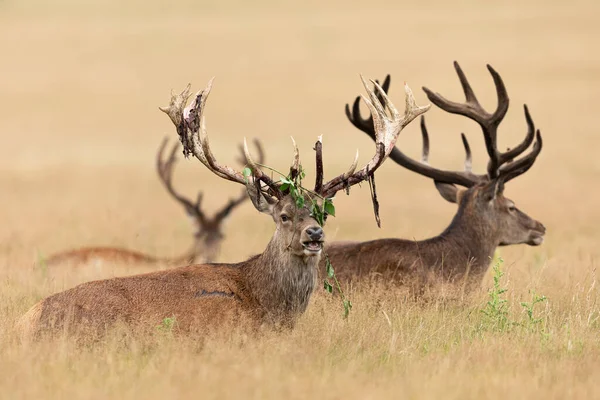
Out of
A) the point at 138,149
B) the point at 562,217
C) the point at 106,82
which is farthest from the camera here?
the point at 106,82

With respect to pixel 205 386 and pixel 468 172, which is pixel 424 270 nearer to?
pixel 468 172

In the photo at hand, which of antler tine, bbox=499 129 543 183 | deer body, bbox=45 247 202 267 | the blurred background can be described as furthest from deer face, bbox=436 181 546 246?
deer body, bbox=45 247 202 267

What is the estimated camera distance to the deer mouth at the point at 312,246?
25.7 feet

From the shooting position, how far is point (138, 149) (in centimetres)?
3941

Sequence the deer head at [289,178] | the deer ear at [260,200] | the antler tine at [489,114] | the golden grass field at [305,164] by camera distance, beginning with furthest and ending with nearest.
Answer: the antler tine at [489,114] → the deer ear at [260,200] → the deer head at [289,178] → the golden grass field at [305,164]

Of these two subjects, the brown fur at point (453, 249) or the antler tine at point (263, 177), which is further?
the brown fur at point (453, 249)

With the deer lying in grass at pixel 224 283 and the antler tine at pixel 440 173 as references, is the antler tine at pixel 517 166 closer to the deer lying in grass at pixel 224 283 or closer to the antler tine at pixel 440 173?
the antler tine at pixel 440 173

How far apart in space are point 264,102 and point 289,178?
3978cm

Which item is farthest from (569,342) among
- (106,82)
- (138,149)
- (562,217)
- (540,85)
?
(106,82)

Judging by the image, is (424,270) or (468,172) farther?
(468,172)

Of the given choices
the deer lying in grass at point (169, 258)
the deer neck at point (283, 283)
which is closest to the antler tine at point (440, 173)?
the deer lying in grass at point (169, 258)

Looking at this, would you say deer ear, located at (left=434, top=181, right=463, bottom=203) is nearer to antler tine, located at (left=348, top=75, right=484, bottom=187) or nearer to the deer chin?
antler tine, located at (left=348, top=75, right=484, bottom=187)

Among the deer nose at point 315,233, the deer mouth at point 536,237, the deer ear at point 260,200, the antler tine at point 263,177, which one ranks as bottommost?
the deer mouth at point 536,237

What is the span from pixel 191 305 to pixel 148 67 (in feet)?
153
